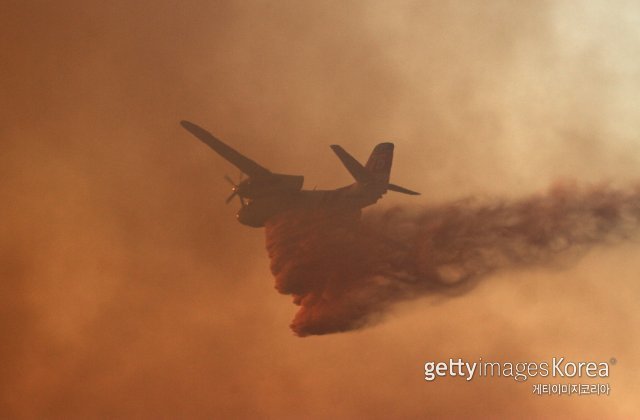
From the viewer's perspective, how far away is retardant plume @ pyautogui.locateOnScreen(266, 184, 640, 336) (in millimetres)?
37062

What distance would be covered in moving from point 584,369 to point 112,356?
2419 cm

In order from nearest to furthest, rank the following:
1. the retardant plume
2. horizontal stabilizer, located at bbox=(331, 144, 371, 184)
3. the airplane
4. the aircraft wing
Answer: horizontal stabilizer, located at bbox=(331, 144, 371, 184) < the retardant plume < the airplane < the aircraft wing

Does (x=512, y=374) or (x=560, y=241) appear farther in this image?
(x=512, y=374)

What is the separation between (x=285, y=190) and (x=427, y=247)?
7379mm

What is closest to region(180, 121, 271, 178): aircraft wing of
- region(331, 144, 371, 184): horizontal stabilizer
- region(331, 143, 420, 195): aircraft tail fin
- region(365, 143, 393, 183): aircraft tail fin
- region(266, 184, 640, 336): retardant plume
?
region(266, 184, 640, 336): retardant plume

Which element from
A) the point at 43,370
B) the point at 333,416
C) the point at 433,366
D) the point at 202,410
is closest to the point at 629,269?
the point at 433,366

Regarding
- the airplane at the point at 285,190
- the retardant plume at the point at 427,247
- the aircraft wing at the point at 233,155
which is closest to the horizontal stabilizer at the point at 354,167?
the airplane at the point at 285,190

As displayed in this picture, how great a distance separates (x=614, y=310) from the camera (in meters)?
43.3

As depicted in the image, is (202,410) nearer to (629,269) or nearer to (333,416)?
(333,416)

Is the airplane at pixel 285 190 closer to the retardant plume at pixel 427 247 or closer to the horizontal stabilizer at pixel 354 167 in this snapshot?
the horizontal stabilizer at pixel 354 167

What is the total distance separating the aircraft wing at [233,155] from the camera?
3941cm

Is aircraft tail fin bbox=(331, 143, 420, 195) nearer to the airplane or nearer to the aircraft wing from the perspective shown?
the airplane

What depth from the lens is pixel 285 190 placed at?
39375mm

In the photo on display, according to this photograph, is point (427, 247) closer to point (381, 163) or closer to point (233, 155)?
point (381, 163)
